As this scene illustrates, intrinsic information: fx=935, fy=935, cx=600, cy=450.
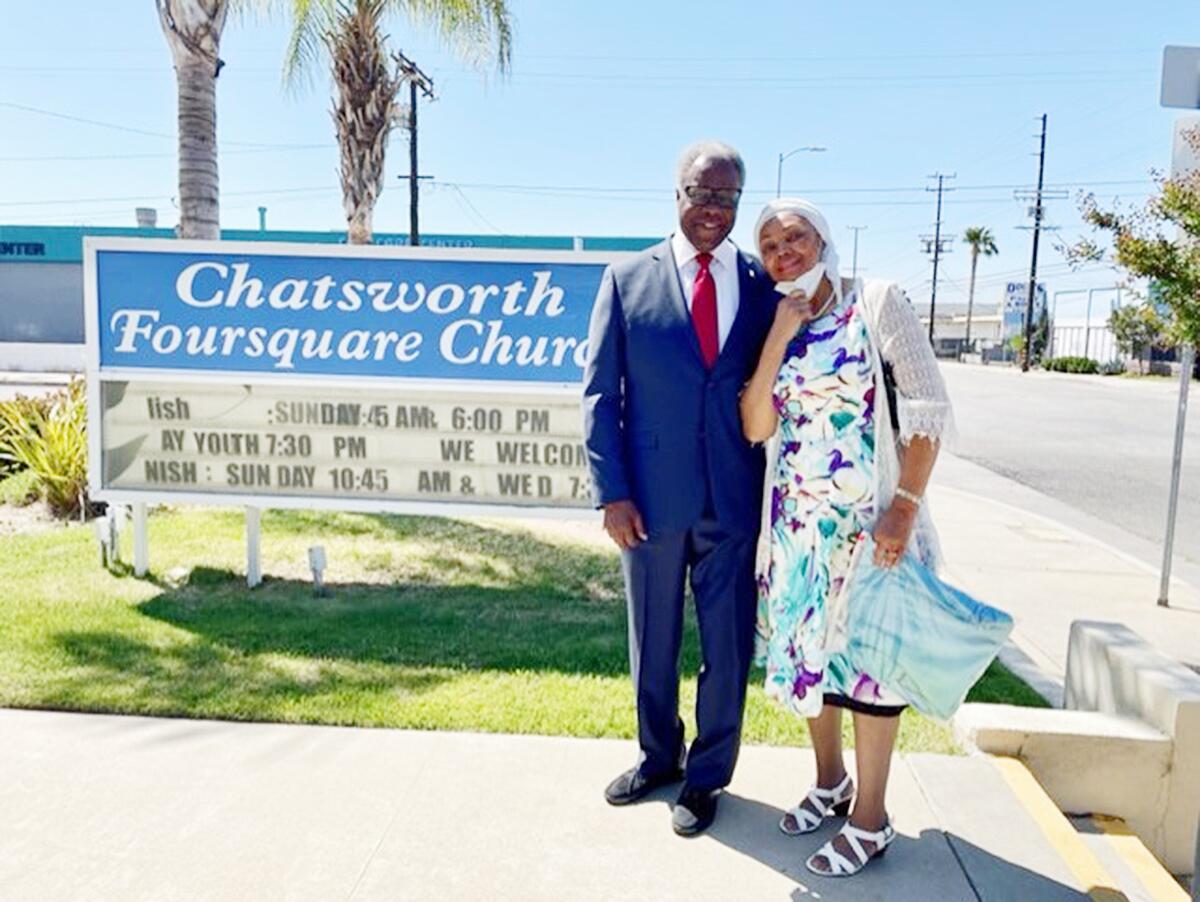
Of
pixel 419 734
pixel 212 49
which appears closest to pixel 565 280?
pixel 419 734

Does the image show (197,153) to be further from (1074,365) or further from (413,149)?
(1074,365)

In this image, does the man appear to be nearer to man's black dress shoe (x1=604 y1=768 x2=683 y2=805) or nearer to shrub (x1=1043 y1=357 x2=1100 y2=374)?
man's black dress shoe (x1=604 y1=768 x2=683 y2=805)

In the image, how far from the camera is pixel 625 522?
2.92 m

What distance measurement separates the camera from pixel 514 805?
3156 millimetres

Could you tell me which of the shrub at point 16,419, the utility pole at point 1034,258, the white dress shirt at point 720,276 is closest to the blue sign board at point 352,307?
the white dress shirt at point 720,276

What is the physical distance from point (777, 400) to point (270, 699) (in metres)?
2.65

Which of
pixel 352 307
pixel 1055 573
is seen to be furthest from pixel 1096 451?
pixel 352 307

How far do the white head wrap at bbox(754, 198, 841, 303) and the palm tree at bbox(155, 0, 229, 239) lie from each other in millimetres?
6138

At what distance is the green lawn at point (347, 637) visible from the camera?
3973 mm

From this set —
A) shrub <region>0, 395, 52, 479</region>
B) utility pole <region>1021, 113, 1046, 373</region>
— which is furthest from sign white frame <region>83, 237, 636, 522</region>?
utility pole <region>1021, 113, 1046, 373</region>

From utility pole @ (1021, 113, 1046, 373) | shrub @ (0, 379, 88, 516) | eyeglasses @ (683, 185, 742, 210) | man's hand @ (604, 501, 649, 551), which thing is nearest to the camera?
eyeglasses @ (683, 185, 742, 210)

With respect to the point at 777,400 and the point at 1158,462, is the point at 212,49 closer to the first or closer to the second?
the point at 777,400

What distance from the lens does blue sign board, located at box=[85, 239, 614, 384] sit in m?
5.30

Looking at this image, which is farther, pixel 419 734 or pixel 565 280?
pixel 565 280
